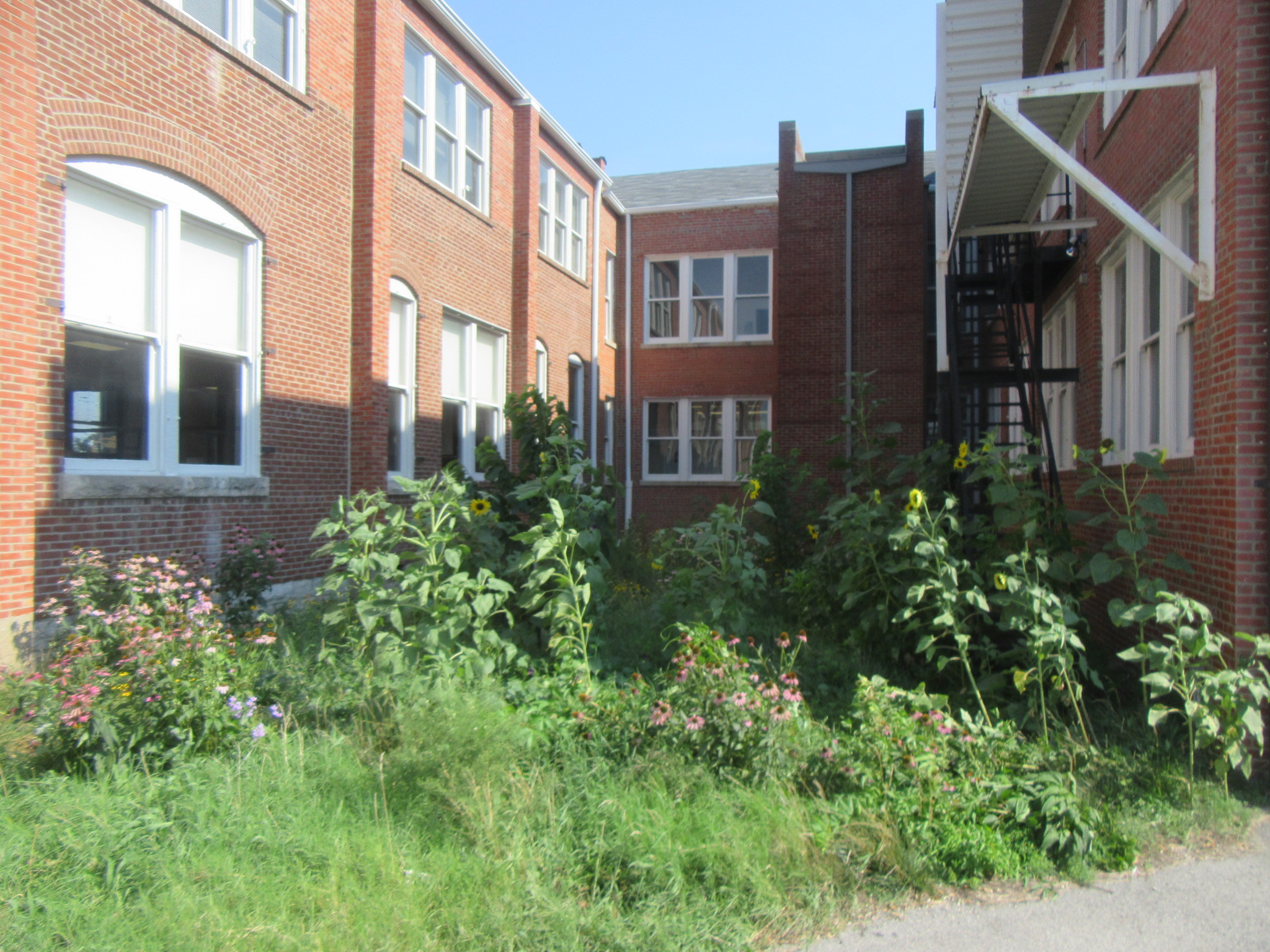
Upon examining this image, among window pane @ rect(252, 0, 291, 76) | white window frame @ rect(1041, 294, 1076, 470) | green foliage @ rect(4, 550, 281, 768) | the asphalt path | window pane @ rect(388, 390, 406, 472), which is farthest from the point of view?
window pane @ rect(388, 390, 406, 472)

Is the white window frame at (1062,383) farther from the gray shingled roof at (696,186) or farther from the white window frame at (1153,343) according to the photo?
the gray shingled roof at (696,186)

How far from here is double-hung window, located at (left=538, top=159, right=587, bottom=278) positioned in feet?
55.3

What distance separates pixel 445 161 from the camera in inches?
518

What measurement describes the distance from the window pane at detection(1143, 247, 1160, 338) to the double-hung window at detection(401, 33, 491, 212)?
8773 millimetres

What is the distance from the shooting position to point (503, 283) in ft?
48.7

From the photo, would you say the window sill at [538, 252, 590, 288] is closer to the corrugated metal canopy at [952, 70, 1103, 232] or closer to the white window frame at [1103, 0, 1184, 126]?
the corrugated metal canopy at [952, 70, 1103, 232]

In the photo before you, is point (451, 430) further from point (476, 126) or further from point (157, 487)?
→ point (157, 487)

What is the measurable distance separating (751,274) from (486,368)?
29.2 feet

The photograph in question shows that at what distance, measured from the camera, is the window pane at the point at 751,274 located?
2098 cm

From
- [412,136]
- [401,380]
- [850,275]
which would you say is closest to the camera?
[401,380]

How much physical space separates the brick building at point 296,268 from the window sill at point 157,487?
0.08 feet

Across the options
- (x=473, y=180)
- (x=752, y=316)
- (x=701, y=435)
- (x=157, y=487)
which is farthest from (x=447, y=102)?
(x=701, y=435)

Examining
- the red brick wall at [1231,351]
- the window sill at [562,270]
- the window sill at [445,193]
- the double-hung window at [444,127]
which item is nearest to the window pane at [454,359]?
the window sill at [445,193]

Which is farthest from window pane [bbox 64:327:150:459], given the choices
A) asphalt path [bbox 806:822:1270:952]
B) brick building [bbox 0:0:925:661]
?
asphalt path [bbox 806:822:1270:952]
